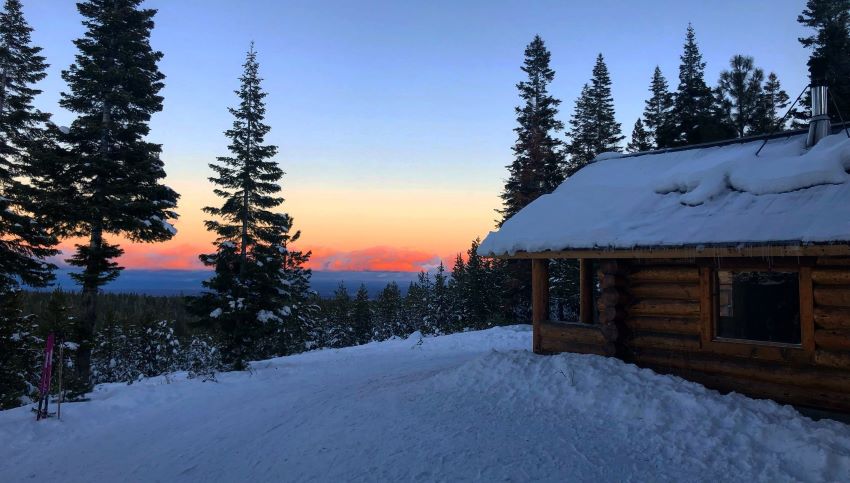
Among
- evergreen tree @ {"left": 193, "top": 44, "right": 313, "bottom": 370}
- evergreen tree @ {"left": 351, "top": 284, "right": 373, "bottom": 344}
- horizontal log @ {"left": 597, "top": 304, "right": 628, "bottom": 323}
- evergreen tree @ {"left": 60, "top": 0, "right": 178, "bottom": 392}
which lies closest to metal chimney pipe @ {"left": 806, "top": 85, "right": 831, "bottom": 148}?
horizontal log @ {"left": 597, "top": 304, "right": 628, "bottom": 323}

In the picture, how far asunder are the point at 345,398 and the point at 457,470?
4.67 meters

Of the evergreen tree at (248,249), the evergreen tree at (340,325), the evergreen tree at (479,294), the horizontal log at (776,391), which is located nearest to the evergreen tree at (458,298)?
the evergreen tree at (479,294)

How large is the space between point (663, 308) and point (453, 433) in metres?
5.14

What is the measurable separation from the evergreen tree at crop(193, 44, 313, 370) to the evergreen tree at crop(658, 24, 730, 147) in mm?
29282

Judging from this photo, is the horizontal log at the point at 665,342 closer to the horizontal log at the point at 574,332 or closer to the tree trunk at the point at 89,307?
the horizontal log at the point at 574,332

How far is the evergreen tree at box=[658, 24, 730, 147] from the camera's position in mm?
33469

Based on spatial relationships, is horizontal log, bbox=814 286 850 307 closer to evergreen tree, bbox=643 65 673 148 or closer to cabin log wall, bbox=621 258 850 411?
cabin log wall, bbox=621 258 850 411

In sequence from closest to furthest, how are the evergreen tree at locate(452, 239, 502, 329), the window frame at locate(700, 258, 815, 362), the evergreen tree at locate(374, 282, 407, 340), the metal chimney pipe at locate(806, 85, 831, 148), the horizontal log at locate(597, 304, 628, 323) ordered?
1. the window frame at locate(700, 258, 815, 362)
2. the metal chimney pipe at locate(806, 85, 831, 148)
3. the horizontal log at locate(597, 304, 628, 323)
4. the evergreen tree at locate(452, 239, 502, 329)
5. the evergreen tree at locate(374, 282, 407, 340)

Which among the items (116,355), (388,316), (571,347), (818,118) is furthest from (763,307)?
(116,355)

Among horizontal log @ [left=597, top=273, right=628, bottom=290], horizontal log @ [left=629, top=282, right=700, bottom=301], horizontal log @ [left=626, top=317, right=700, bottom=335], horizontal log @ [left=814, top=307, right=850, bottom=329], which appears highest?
horizontal log @ [left=597, top=273, right=628, bottom=290]

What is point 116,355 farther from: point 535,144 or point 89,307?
point 535,144

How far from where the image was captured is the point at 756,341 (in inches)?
329

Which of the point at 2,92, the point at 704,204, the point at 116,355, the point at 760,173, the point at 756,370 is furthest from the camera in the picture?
the point at 116,355

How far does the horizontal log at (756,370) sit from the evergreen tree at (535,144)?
22.0 meters
